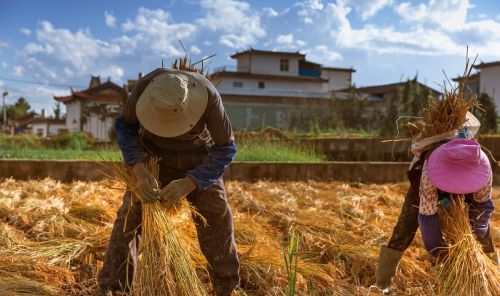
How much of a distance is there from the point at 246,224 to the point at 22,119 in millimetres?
50918

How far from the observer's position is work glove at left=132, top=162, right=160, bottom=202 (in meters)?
2.48

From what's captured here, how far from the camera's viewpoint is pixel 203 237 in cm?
275

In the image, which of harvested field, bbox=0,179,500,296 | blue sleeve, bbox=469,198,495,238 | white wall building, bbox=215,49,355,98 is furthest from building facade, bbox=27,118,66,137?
blue sleeve, bbox=469,198,495,238

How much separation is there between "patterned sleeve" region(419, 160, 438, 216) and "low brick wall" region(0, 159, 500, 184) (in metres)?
4.45

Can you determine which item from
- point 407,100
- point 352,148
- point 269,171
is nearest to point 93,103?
point 407,100

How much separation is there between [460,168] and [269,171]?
4.72 m

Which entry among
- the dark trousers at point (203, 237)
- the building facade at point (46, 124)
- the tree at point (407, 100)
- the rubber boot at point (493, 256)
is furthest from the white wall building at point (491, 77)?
the building facade at point (46, 124)

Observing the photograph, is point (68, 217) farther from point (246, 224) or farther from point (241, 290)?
Answer: point (241, 290)

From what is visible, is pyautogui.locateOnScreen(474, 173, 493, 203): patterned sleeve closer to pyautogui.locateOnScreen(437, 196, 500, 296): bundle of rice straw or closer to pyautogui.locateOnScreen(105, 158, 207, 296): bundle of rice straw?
pyautogui.locateOnScreen(437, 196, 500, 296): bundle of rice straw

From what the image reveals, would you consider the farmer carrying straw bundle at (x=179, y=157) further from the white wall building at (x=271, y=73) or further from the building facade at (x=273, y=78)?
the white wall building at (x=271, y=73)

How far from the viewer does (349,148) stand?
401 inches

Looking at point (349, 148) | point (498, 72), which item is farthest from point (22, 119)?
point (349, 148)

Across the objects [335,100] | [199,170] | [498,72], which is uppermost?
[498,72]

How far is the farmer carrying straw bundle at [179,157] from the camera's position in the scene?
2.47m
